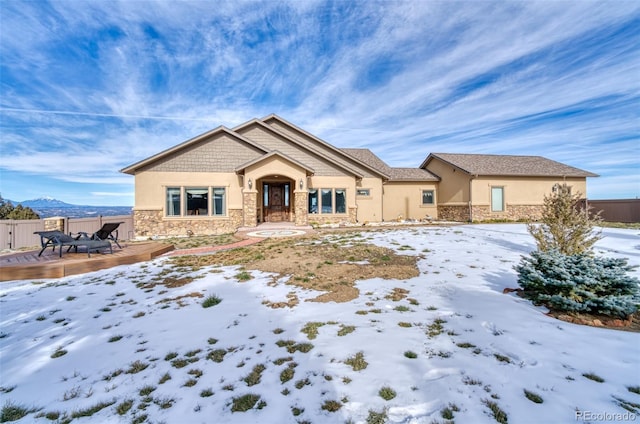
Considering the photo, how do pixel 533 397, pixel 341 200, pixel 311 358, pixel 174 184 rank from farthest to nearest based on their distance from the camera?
pixel 341 200, pixel 174 184, pixel 311 358, pixel 533 397

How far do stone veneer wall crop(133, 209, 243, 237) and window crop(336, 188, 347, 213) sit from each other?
646cm

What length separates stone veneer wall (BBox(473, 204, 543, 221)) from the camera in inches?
784

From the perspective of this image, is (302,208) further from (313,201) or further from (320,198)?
(320,198)

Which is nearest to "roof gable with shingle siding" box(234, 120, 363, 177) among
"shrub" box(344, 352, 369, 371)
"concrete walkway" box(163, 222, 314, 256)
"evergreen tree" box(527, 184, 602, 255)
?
"concrete walkway" box(163, 222, 314, 256)

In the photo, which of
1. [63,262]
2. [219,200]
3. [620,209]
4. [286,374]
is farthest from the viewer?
[620,209]

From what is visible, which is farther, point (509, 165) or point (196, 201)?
point (509, 165)

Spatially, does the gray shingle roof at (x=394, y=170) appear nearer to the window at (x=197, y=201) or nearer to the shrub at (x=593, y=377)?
the window at (x=197, y=201)

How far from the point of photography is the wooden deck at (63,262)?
7.34m

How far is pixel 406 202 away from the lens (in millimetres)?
22078

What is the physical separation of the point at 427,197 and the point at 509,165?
6.97 m

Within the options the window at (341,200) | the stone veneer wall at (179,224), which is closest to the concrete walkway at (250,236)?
the stone veneer wall at (179,224)

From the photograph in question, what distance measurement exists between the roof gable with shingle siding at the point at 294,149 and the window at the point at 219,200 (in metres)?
4.34

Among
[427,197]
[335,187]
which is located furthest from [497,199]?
[335,187]

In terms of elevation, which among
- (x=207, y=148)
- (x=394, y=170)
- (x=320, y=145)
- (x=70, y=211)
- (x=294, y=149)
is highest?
(x=320, y=145)
